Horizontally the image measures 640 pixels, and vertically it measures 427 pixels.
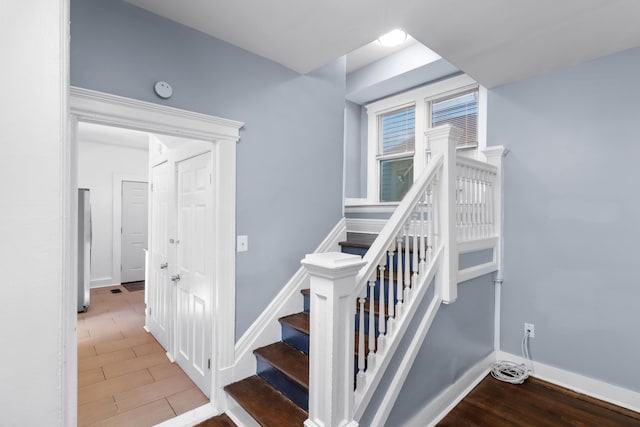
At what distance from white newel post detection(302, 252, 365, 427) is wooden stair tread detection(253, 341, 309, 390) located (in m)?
0.40

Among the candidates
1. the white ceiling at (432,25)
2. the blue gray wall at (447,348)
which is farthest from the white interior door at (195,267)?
the blue gray wall at (447,348)

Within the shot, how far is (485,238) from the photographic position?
263 cm

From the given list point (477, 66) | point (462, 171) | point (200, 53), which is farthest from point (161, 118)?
point (477, 66)

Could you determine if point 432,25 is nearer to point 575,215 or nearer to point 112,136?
point 575,215

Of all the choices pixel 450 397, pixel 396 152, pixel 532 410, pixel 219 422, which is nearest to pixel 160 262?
pixel 219 422

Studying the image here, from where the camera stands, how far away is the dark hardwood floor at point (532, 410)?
6.72ft

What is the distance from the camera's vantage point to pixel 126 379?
2.54 m

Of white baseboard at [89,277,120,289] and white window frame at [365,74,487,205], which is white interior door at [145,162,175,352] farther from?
white baseboard at [89,277,120,289]

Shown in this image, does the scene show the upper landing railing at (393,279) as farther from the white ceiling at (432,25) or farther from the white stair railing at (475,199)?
the white ceiling at (432,25)

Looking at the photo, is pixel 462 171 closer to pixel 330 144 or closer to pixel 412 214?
pixel 412 214

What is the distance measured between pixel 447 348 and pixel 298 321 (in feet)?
3.63

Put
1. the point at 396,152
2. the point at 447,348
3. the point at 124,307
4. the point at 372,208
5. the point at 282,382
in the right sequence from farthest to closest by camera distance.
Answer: the point at 124,307
the point at 396,152
the point at 372,208
the point at 447,348
the point at 282,382

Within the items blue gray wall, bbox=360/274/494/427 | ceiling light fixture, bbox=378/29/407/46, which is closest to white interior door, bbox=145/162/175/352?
blue gray wall, bbox=360/274/494/427

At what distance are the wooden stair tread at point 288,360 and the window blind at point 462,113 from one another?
2.67m
